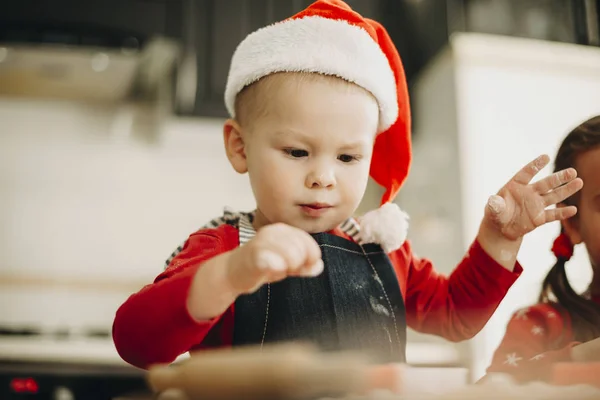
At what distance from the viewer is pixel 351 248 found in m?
0.53

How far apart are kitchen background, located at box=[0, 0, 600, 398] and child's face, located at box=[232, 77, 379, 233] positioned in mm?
674

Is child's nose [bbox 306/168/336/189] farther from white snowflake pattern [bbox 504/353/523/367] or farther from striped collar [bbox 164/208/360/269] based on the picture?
white snowflake pattern [bbox 504/353/523/367]

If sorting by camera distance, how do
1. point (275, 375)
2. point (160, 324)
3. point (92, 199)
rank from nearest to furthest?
point (275, 375), point (160, 324), point (92, 199)

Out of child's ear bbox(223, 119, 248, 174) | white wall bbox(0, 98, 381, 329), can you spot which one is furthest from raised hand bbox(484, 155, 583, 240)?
white wall bbox(0, 98, 381, 329)

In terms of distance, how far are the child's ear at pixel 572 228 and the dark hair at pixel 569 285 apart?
18 millimetres

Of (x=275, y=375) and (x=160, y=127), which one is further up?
(x=160, y=127)

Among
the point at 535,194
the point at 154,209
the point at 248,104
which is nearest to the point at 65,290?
the point at 154,209

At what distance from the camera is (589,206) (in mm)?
500

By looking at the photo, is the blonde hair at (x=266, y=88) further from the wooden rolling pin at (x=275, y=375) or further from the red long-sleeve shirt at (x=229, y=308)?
the wooden rolling pin at (x=275, y=375)

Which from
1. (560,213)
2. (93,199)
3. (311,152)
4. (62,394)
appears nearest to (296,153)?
(311,152)

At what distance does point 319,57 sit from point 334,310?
0.69 feet

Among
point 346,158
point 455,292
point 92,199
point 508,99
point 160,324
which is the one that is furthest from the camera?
point 92,199

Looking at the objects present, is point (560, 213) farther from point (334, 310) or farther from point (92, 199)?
point (92, 199)

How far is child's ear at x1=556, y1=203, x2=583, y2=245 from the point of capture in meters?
0.53
